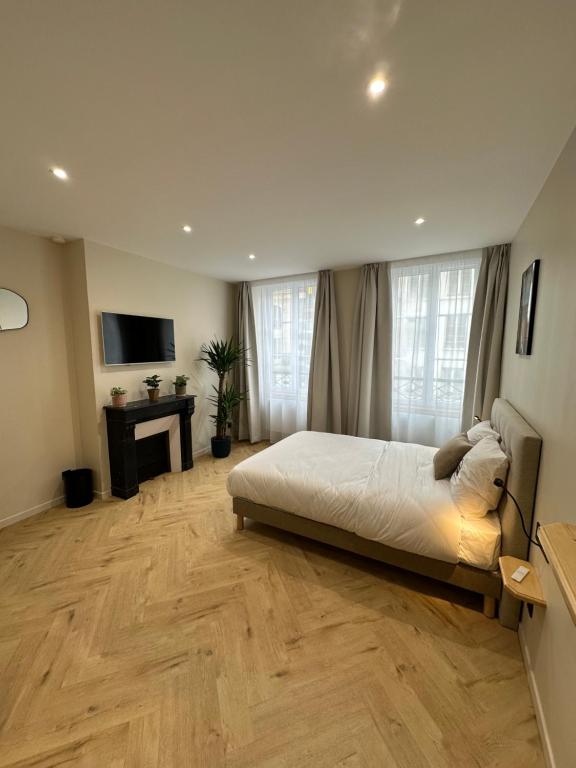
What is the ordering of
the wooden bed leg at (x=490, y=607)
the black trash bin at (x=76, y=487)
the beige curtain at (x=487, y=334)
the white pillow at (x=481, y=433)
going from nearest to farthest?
the wooden bed leg at (x=490, y=607), the white pillow at (x=481, y=433), the black trash bin at (x=76, y=487), the beige curtain at (x=487, y=334)

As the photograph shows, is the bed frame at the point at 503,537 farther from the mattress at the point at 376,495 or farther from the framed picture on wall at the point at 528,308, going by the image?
the framed picture on wall at the point at 528,308

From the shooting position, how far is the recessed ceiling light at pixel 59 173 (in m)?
1.70

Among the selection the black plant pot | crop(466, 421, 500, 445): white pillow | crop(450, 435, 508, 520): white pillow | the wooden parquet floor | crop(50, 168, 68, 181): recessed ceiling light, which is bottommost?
the wooden parquet floor

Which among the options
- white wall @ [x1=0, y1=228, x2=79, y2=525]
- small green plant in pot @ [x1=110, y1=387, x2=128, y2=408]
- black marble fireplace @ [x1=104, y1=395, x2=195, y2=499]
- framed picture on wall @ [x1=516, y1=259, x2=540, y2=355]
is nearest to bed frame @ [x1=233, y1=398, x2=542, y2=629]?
→ framed picture on wall @ [x1=516, y1=259, x2=540, y2=355]

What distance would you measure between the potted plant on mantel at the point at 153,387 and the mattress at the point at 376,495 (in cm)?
156

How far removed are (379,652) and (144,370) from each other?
A: 3.29 m

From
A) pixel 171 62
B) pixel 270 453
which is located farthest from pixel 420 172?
pixel 270 453

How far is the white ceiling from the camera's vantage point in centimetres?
94

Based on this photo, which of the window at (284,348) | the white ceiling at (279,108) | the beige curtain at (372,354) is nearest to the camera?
the white ceiling at (279,108)

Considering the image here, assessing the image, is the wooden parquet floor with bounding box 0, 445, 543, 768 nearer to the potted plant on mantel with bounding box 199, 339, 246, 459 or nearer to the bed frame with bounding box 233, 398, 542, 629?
the bed frame with bounding box 233, 398, 542, 629

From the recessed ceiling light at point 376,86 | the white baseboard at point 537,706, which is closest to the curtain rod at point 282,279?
the recessed ceiling light at point 376,86

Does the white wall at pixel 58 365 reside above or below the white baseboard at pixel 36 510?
above

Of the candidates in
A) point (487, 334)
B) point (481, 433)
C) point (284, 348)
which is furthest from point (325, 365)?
point (481, 433)

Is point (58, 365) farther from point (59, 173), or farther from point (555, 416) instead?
point (555, 416)
